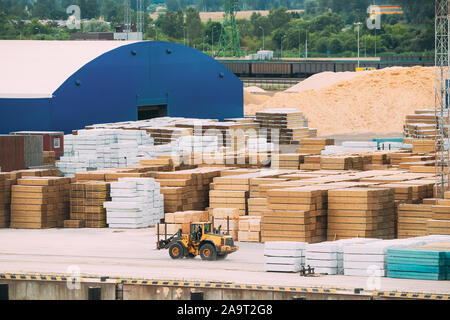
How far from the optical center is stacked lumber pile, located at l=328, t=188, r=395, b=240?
3064 centimetres

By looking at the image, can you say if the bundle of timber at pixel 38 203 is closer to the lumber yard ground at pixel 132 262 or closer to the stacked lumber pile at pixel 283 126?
the lumber yard ground at pixel 132 262

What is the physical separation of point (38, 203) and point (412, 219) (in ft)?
41.5

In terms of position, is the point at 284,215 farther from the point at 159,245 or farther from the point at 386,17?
the point at 386,17

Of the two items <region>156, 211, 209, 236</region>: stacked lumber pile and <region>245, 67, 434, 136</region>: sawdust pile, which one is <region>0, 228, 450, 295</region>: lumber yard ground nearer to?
<region>156, 211, 209, 236</region>: stacked lumber pile

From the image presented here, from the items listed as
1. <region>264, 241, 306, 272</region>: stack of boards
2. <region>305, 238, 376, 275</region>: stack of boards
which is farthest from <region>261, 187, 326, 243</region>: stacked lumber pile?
<region>305, 238, 376, 275</region>: stack of boards

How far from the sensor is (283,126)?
2354 inches

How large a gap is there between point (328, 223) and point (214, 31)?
13838 centimetres

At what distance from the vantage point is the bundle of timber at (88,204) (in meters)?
35.4

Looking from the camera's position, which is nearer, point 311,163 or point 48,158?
point 311,163

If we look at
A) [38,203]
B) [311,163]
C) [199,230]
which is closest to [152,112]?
[311,163]

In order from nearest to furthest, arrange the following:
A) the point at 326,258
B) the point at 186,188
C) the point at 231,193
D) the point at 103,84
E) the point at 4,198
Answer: the point at 326,258 < the point at 231,193 < the point at 4,198 < the point at 186,188 < the point at 103,84

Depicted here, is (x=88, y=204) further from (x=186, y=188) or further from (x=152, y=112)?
(x=152, y=112)

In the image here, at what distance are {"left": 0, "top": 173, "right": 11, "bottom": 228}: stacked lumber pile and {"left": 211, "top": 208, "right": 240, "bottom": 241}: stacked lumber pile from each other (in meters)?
7.44

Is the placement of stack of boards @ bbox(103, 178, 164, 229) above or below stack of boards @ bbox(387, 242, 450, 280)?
above
